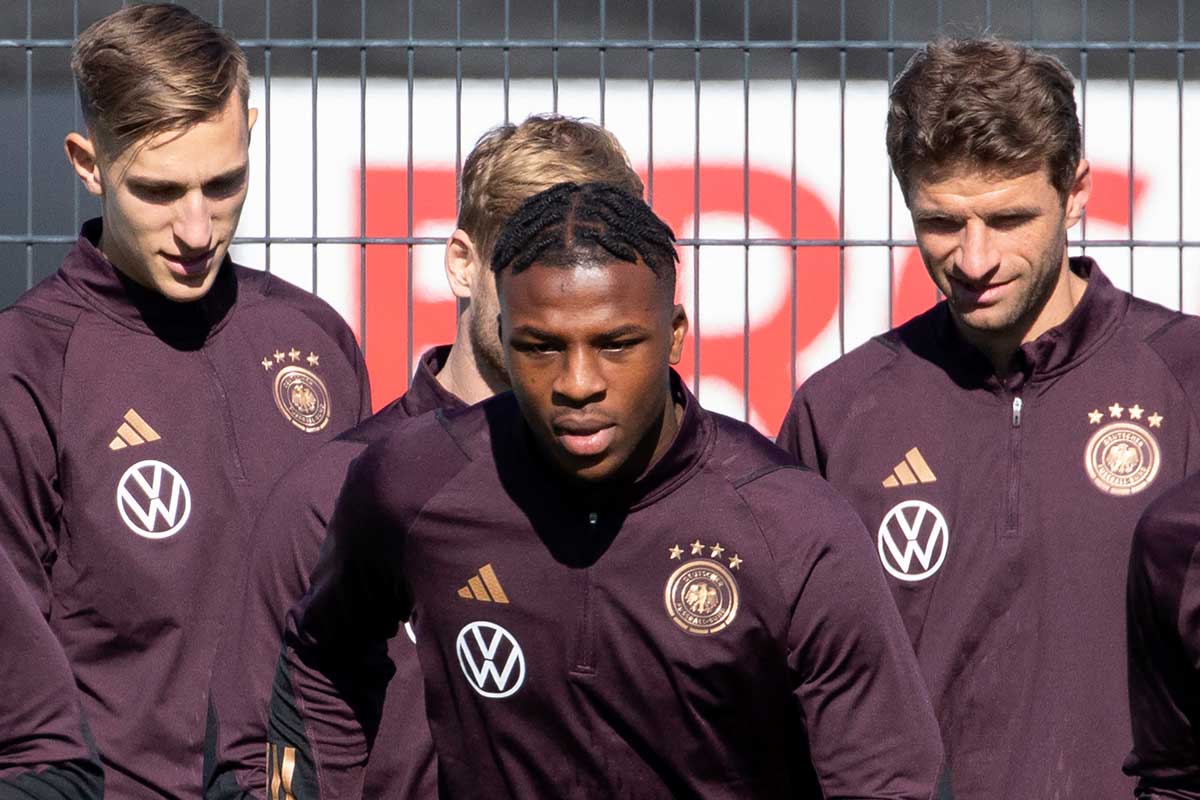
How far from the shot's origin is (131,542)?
3.91m

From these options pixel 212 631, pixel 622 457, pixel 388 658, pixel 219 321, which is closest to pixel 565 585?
pixel 622 457

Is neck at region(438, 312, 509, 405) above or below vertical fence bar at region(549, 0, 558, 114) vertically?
below

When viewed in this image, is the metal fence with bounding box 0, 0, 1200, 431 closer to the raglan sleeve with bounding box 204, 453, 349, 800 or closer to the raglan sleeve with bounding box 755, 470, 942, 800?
the raglan sleeve with bounding box 204, 453, 349, 800

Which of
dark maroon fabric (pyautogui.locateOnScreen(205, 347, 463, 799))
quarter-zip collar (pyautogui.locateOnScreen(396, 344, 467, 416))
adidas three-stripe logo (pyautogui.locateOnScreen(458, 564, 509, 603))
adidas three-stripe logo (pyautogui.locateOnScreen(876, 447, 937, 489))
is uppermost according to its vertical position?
quarter-zip collar (pyautogui.locateOnScreen(396, 344, 467, 416))

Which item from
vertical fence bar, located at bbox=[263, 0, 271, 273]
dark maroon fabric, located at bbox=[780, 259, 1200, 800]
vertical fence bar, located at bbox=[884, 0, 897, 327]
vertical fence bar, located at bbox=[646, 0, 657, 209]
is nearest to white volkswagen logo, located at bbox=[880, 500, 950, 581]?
dark maroon fabric, located at bbox=[780, 259, 1200, 800]

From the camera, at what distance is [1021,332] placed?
12.4 feet

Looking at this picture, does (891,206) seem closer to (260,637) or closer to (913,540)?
(913,540)

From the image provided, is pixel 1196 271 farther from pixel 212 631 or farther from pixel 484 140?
pixel 212 631

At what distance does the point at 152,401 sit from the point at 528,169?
807 millimetres

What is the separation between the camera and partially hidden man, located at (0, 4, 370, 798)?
3.88 metres

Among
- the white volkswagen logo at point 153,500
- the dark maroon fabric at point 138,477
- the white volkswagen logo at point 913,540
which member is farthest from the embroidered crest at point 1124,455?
the white volkswagen logo at point 153,500

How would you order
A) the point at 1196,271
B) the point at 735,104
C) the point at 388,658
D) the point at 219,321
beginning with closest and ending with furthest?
the point at 388,658 < the point at 219,321 < the point at 1196,271 < the point at 735,104

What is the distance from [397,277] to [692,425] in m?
3.60

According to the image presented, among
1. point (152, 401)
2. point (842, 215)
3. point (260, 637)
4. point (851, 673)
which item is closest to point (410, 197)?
point (842, 215)
